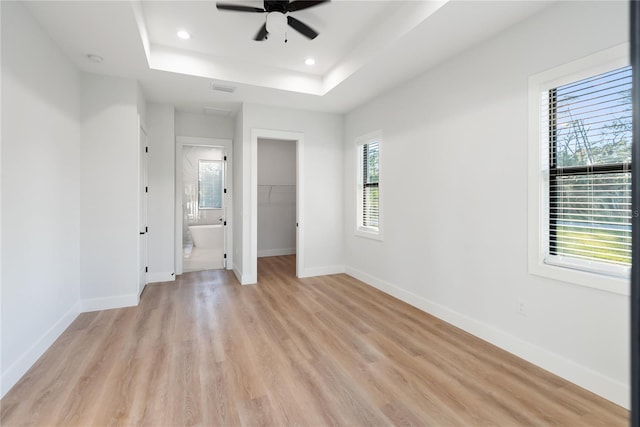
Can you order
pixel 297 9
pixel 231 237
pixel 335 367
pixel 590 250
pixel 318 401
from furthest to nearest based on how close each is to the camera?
pixel 231 237, pixel 297 9, pixel 335 367, pixel 590 250, pixel 318 401

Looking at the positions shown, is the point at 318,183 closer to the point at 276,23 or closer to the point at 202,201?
the point at 276,23

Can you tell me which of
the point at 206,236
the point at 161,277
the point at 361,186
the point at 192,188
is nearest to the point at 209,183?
the point at 192,188

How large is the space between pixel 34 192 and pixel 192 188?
504 centimetres

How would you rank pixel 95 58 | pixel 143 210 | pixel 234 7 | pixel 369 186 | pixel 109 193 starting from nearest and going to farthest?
pixel 234 7 → pixel 95 58 → pixel 109 193 → pixel 143 210 → pixel 369 186

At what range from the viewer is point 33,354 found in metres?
2.49

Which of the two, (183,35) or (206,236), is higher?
(183,35)

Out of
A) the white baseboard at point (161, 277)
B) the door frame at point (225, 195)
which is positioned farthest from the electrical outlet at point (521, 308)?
the white baseboard at point (161, 277)

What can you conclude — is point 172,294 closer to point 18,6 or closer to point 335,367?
point 335,367

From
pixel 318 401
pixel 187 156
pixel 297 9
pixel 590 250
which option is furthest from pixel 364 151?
pixel 187 156

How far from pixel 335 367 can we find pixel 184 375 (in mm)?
1159

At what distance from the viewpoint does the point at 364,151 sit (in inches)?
196

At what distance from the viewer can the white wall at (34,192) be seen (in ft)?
7.24

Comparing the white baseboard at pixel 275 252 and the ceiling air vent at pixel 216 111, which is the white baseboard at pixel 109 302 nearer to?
the ceiling air vent at pixel 216 111

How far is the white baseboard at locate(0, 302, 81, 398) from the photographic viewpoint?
2149mm
